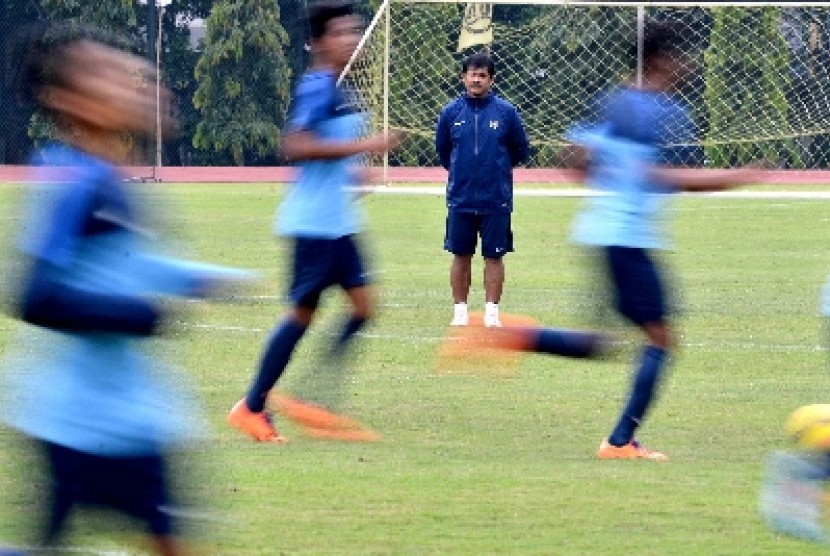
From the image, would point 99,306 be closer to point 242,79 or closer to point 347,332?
point 347,332

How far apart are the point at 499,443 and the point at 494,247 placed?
4.83m

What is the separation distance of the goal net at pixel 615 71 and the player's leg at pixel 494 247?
18131mm

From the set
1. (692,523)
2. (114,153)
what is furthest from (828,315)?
(114,153)

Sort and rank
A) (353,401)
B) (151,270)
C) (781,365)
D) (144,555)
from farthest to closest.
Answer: (781,365) < (353,401) < (144,555) < (151,270)

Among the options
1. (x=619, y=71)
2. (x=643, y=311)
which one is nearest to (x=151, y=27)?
(x=619, y=71)

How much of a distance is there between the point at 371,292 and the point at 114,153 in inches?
171

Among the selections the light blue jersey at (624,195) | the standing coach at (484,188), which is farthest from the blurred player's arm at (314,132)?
the standing coach at (484,188)

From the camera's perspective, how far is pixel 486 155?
14.2 m

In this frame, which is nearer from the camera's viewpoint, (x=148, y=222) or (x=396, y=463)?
(x=148, y=222)

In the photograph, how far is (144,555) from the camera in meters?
6.74

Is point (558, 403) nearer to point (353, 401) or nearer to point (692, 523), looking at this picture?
point (353, 401)

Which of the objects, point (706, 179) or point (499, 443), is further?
point (499, 443)

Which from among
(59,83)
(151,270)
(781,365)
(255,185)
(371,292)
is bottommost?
(255,185)

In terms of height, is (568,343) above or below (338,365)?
above
